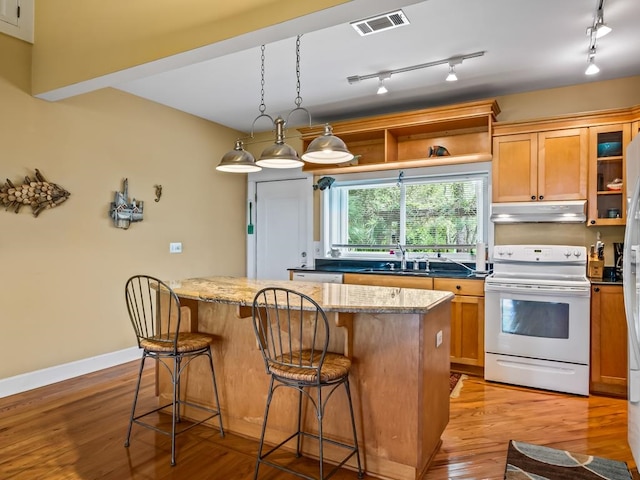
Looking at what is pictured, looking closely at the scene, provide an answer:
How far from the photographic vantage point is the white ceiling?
255 centimetres

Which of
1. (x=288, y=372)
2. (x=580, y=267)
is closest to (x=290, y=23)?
(x=288, y=372)

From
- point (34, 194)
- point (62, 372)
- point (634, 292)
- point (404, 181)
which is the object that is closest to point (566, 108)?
point (404, 181)

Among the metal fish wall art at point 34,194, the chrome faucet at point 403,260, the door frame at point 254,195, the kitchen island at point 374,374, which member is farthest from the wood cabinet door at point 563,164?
the metal fish wall art at point 34,194

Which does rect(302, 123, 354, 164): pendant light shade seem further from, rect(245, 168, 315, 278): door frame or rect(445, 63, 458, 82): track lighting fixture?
rect(245, 168, 315, 278): door frame

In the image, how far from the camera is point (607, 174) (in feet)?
11.9

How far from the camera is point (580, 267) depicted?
347 centimetres

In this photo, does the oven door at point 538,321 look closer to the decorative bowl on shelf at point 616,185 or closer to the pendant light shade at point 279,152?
the decorative bowl on shelf at point 616,185

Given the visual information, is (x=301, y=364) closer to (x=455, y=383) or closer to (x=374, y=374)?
(x=374, y=374)

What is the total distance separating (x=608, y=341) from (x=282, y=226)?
12.0 ft

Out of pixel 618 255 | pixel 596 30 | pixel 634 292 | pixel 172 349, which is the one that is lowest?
pixel 172 349

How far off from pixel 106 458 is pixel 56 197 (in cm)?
223

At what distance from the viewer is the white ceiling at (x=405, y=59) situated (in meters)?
2.55

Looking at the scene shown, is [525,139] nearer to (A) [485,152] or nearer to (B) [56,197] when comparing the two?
(A) [485,152]

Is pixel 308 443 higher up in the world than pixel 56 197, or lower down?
lower down
